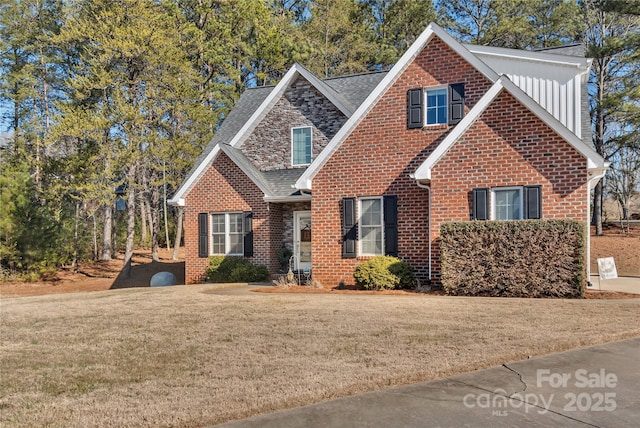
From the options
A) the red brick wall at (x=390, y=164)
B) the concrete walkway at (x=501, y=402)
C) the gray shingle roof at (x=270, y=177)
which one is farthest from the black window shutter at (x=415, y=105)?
the concrete walkway at (x=501, y=402)

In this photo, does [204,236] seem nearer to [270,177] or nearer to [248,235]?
[248,235]

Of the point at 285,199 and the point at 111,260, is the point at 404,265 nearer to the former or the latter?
the point at 285,199

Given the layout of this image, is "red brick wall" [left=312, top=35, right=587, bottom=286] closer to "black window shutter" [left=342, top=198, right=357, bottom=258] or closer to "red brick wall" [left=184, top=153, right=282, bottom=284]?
"black window shutter" [left=342, top=198, right=357, bottom=258]

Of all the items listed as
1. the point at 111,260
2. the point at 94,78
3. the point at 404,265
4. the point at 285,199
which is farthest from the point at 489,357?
the point at 111,260

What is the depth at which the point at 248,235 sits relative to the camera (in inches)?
697

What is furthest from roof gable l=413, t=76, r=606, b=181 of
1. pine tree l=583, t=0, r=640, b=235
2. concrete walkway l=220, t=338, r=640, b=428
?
pine tree l=583, t=0, r=640, b=235

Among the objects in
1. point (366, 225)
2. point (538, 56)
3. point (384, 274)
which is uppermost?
point (538, 56)

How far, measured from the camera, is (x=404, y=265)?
44.9 feet

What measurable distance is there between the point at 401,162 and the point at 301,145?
17.9 feet

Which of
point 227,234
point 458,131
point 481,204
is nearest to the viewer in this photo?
point 481,204

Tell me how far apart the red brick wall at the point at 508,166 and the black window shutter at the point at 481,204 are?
0.18 metres

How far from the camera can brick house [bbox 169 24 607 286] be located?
41.4 ft

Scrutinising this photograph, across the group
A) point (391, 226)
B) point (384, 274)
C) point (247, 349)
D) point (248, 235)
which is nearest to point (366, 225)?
point (391, 226)

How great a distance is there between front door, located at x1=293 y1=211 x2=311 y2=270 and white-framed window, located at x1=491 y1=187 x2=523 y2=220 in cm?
676
